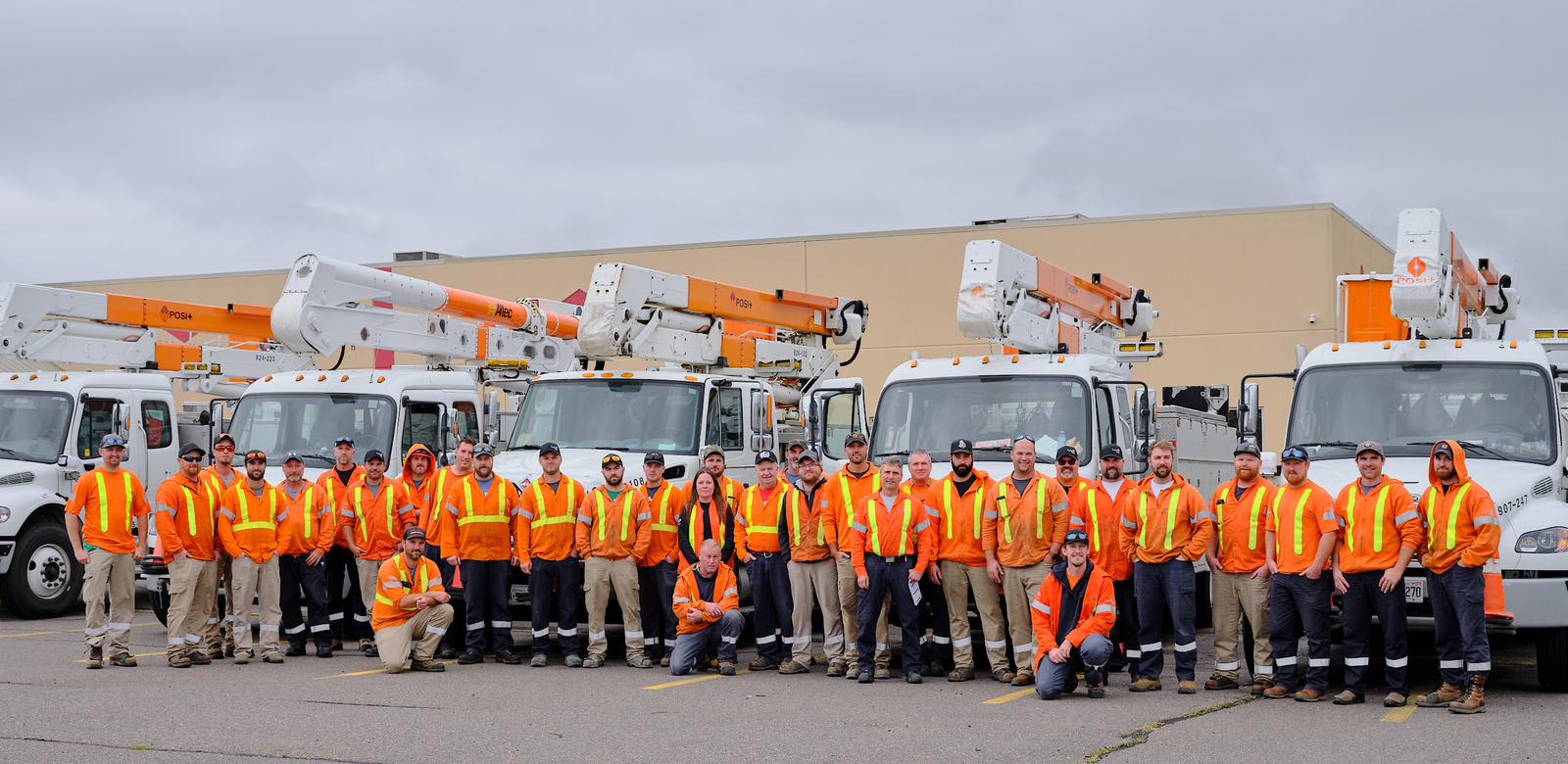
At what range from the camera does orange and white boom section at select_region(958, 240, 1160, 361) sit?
1357 centimetres

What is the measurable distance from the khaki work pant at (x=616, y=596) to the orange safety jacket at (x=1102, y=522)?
3.47 metres

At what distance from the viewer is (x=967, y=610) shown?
11555 millimetres

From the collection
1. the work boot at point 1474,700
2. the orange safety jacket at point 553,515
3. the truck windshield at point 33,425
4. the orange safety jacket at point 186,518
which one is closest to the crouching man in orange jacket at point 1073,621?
the work boot at point 1474,700

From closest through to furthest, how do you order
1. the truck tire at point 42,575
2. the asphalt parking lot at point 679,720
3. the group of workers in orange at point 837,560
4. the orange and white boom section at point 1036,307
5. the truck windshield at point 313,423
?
the asphalt parking lot at point 679,720 < the group of workers in orange at point 837,560 < the orange and white boom section at point 1036,307 < the truck windshield at point 313,423 < the truck tire at point 42,575

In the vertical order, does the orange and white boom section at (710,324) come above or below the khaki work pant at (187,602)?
above

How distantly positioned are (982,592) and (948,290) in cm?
1855

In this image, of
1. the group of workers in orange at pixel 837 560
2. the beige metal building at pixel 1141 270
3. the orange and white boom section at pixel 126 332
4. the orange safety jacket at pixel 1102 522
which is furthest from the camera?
the beige metal building at pixel 1141 270

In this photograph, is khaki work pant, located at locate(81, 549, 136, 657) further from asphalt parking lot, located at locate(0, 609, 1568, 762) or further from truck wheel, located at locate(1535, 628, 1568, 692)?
truck wheel, located at locate(1535, 628, 1568, 692)

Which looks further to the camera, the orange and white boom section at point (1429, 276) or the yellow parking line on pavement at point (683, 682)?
the orange and white boom section at point (1429, 276)

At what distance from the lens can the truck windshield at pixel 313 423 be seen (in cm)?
1470

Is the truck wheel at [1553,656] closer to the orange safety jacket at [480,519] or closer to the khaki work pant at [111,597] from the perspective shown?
the orange safety jacket at [480,519]

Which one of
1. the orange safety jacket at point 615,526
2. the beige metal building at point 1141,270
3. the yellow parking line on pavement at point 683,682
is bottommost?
the yellow parking line on pavement at point 683,682

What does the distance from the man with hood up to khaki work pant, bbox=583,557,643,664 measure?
18.6 ft

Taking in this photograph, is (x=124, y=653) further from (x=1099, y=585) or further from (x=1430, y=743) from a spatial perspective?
(x=1430, y=743)
